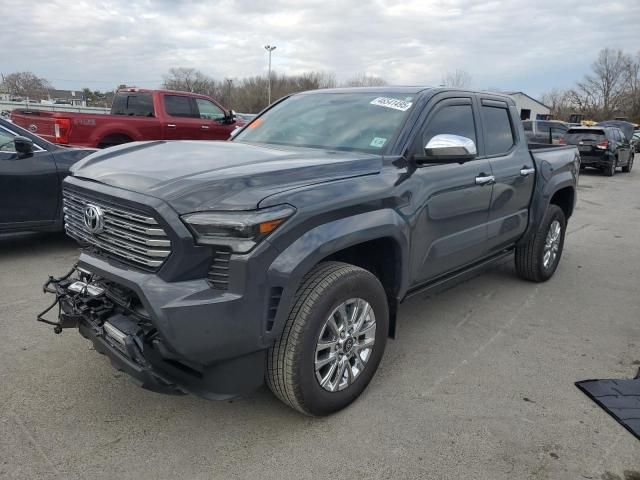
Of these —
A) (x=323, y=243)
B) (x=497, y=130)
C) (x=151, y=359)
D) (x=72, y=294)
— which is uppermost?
(x=497, y=130)

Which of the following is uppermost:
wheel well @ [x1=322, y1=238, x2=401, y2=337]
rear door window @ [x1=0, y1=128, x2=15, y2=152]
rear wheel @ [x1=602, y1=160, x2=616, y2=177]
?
rear door window @ [x1=0, y1=128, x2=15, y2=152]

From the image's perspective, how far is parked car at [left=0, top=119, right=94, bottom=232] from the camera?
5453 mm

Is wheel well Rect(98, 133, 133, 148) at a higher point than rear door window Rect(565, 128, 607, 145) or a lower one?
lower

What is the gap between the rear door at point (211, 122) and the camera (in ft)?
38.5

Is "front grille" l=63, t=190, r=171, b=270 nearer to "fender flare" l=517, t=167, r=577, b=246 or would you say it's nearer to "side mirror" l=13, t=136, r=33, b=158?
"side mirror" l=13, t=136, r=33, b=158

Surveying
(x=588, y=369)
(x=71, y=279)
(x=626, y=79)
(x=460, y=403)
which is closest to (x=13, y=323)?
(x=71, y=279)

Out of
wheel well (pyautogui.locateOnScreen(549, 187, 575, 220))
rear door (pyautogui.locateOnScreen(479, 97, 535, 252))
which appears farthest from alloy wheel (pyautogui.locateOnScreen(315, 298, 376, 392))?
wheel well (pyautogui.locateOnScreen(549, 187, 575, 220))

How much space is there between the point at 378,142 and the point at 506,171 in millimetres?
1525

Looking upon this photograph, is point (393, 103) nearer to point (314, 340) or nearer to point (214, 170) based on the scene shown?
point (214, 170)

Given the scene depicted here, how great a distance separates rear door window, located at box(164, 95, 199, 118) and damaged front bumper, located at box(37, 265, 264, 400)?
9.33m

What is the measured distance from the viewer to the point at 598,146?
1819cm

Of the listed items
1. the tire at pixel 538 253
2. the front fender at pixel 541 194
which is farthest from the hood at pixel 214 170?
the tire at pixel 538 253

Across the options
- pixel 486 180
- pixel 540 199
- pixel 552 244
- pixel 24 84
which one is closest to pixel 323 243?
pixel 486 180

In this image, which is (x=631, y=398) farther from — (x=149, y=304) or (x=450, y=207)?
(x=149, y=304)
